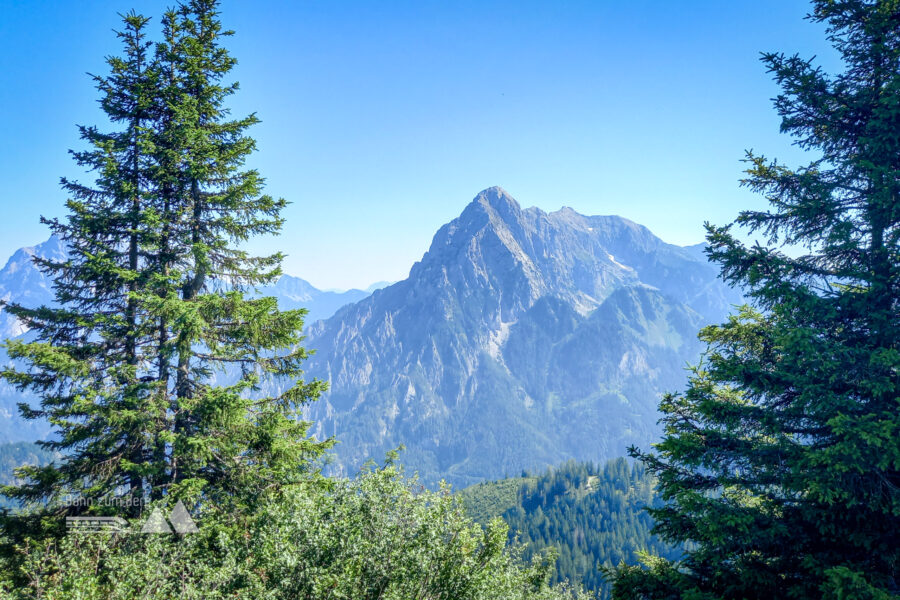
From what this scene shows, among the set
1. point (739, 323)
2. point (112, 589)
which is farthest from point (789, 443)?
point (112, 589)

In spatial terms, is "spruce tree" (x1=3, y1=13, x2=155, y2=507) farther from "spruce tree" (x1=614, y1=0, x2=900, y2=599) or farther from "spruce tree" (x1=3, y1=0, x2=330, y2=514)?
"spruce tree" (x1=614, y1=0, x2=900, y2=599)

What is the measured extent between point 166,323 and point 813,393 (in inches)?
748

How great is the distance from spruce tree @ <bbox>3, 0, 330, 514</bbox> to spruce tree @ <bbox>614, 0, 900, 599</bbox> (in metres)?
12.3

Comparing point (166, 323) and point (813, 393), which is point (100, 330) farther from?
point (813, 393)

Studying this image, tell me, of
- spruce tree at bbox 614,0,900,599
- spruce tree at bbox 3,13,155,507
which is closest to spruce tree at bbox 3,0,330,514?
spruce tree at bbox 3,13,155,507

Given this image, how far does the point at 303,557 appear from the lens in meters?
9.12

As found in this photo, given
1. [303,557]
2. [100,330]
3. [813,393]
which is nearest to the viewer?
[303,557]

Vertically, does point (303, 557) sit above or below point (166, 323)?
below

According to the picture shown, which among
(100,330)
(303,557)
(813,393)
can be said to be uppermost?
(100,330)

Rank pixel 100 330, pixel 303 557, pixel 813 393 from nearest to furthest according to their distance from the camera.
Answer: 1. pixel 303 557
2. pixel 813 393
3. pixel 100 330

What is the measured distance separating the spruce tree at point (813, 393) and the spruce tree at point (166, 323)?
12278mm

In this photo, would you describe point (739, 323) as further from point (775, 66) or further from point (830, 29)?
point (830, 29)

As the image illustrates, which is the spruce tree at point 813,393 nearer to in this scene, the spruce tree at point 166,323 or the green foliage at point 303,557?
the green foliage at point 303,557

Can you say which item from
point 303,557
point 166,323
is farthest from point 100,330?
point 303,557
